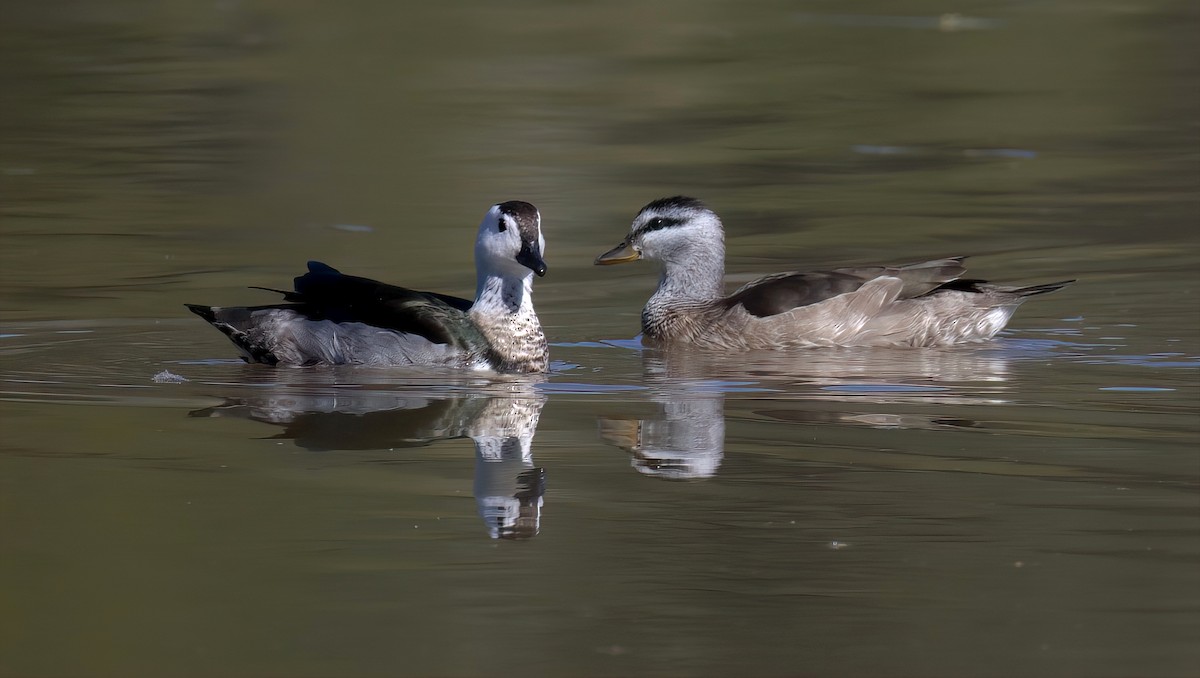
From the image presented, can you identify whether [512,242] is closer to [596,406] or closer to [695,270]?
[596,406]

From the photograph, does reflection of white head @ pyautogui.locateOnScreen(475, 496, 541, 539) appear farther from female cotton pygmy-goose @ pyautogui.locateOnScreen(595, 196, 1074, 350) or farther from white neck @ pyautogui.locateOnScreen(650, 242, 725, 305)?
white neck @ pyautogui.locateOnScreen(650, 242, 725, 305)

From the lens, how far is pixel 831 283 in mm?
12516

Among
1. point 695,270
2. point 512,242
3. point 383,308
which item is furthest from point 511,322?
point 695,270

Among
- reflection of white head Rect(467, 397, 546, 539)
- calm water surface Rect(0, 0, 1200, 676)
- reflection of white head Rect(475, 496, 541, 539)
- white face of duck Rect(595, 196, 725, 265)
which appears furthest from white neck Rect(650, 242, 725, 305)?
reflection of white head Rect(475, 496, 541, 539)

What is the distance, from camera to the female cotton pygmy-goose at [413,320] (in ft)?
36.5

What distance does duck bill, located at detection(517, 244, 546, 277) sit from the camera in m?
10.9

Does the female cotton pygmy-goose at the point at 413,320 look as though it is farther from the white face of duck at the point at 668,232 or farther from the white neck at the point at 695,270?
the white neck at the point at 695,270

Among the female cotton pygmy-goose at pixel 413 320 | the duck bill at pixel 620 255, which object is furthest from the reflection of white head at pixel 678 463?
the duck bill at pixel 620 255

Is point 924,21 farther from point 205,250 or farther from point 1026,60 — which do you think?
point 205,250

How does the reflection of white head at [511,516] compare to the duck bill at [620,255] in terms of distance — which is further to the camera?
the duck bill at [620,255]

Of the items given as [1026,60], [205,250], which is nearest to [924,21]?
[1026,60]

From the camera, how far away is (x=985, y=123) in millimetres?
22109

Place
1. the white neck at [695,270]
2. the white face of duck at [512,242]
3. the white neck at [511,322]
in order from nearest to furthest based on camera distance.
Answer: the white face of duck at [512,242] → the white neck at [511,322] → the white neck at [695,270]

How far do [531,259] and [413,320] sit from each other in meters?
0.76
